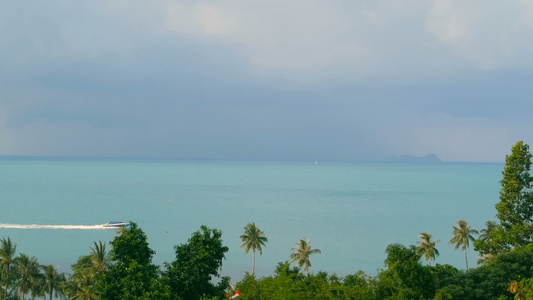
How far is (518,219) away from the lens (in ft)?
171

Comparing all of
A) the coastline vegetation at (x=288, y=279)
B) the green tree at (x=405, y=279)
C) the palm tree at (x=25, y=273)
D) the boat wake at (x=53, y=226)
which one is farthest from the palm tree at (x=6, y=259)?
the boat wake at (x=53, y=226)

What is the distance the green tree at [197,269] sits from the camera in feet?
105

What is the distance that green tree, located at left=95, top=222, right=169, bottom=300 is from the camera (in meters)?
28.5

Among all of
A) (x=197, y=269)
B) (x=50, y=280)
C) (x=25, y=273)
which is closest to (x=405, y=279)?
(x=197, y=269)

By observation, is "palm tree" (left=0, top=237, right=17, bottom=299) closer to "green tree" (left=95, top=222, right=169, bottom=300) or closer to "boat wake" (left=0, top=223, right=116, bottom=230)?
"green tree" (left=95, top=222, right=169, bottom=300)

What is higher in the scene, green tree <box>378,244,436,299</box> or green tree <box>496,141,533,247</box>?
green tree <box>496,141,533,247</box>

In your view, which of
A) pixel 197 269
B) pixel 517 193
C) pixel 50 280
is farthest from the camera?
pixel 50 280

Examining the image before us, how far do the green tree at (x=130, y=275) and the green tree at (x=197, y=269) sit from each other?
1.80 meters

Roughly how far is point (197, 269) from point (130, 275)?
4.75 meters

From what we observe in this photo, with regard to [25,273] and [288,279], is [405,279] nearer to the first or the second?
[288,279]

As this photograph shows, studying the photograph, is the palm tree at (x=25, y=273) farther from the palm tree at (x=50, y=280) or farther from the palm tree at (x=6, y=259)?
the palm tree at (x=50, y=280)

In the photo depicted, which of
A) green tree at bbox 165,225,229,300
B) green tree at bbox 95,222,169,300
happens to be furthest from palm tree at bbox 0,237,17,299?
green tree at bbox 95,222,169,300

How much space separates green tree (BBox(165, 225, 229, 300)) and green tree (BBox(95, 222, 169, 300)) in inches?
70.8

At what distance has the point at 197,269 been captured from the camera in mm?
32438
